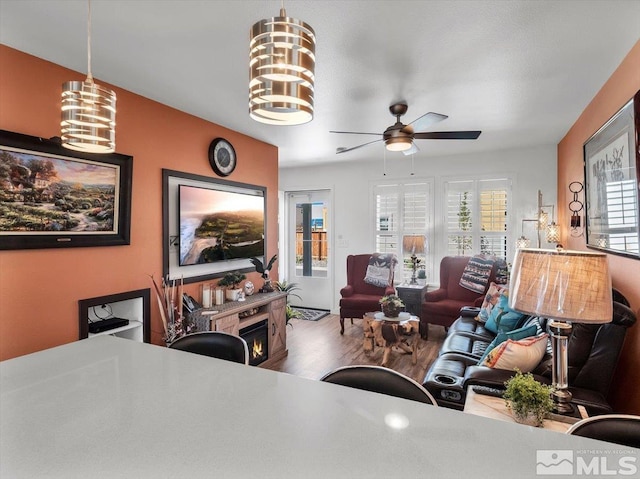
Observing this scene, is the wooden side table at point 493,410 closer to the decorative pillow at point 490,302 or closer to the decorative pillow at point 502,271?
the decorative pillow at point 490,302

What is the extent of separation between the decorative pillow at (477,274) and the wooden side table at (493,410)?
9.71ft

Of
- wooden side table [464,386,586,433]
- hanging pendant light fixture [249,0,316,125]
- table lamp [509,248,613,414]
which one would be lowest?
wooden side table [464,386,586,433]

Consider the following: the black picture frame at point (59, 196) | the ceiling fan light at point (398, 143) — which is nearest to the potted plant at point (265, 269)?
the black picture frame at point (59, 196)

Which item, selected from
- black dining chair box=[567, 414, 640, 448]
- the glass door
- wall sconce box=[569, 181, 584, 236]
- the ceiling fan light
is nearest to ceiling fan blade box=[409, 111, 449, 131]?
the ceiling fan light

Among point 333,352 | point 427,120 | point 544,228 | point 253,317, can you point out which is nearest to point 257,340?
point 253,317

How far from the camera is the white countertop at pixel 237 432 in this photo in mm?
788

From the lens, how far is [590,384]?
78.3 inches

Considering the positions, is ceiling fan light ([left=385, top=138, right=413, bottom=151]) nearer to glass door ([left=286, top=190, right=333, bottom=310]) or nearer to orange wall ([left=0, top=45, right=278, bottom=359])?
orange wall ([left=0, top=45, right=278, bottom=359])

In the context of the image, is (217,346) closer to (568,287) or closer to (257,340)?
(568,287)

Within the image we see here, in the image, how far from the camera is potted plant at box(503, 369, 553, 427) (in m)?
1.56

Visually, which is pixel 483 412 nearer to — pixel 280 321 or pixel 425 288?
pixel 280 321

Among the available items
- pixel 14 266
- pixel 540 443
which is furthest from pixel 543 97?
pixel 14 266

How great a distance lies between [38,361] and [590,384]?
2675 millimetres

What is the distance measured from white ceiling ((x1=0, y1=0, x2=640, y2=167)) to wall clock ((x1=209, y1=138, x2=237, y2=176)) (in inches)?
14.5
